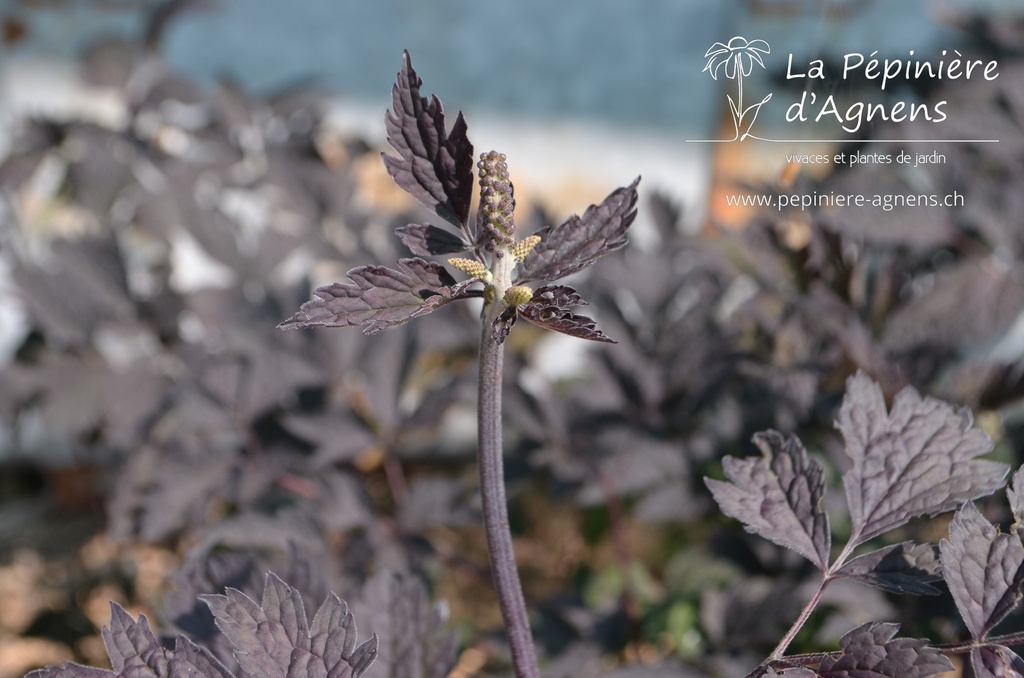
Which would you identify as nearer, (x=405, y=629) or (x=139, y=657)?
(x=139, y=657)

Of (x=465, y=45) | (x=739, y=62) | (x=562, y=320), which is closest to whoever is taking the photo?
(x=562, y=320)

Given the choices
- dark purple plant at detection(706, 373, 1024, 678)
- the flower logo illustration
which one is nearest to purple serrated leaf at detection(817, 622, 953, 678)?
dark purple plant at detection(706, 373, 1024, 678)

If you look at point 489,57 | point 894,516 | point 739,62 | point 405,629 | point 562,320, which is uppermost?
point 489,57

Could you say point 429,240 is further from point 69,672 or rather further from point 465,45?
point 465,45

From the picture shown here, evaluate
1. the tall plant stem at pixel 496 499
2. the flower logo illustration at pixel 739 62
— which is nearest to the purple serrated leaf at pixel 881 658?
the tall plant stem at pixel 496 499

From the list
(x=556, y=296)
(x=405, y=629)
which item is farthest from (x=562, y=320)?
(x=405, y=629)

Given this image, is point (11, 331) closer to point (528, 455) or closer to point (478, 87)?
point (478, 87)

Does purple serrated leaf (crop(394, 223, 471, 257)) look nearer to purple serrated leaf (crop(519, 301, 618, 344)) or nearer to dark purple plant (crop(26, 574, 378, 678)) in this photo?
purple serrated leaf (crop(519, 301, 618, 344))

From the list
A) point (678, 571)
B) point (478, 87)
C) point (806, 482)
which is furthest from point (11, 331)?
point (806, 482)
